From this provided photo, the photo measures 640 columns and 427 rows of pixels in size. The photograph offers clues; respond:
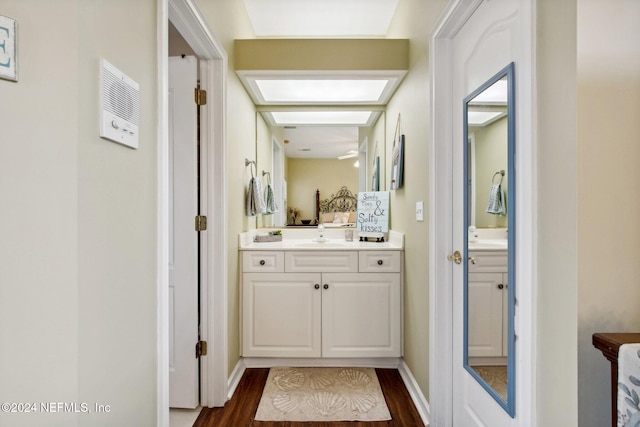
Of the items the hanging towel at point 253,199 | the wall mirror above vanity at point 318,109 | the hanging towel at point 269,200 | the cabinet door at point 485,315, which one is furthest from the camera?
the hanging towel at point 269,200

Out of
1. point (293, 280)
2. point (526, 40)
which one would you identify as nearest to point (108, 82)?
point (526, 40)

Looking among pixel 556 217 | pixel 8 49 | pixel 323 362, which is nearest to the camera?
pixel 8 49

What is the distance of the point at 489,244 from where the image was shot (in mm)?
1313

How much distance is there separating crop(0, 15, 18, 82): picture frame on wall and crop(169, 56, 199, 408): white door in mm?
1253

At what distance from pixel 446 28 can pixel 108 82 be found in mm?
1457

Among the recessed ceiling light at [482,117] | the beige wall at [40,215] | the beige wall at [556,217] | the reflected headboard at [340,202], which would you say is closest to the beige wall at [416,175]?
the recessed ceiling light at [482,117]

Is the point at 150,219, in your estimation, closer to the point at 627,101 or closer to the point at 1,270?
the point at 1,270

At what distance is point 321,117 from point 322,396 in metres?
2.19

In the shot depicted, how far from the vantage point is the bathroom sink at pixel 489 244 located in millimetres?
1209

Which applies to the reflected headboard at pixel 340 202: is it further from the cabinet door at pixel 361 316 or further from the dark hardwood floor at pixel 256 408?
the dark hardwood floor at pixel 256 408

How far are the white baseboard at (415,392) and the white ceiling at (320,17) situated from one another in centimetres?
251

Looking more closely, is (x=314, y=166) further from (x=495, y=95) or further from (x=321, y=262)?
(x=495, y=95)

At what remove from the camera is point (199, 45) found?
1747mm

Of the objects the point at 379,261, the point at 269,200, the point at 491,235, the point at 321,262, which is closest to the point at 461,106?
the point at 491,235
